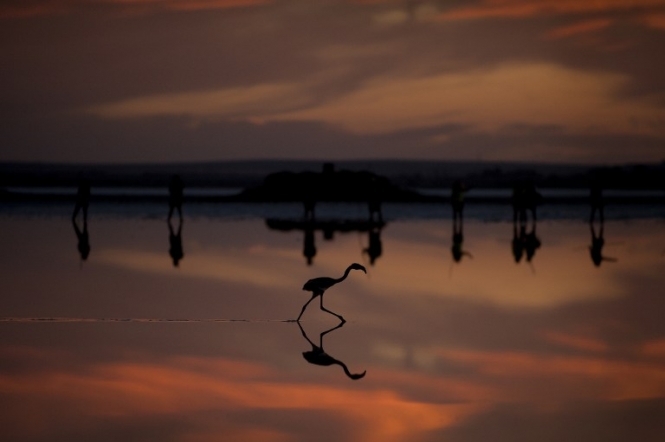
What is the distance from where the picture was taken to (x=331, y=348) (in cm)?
1489

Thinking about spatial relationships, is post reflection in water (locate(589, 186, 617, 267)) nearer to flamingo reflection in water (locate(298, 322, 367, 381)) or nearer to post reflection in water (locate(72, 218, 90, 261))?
post reflection in water (locate(72, 218, 90, 261))

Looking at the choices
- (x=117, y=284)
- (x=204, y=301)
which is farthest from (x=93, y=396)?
(x=117, y=284)

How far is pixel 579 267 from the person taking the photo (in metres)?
25.6

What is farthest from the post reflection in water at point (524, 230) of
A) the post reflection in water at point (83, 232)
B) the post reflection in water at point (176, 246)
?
the post reflection in water at point (83, 232)

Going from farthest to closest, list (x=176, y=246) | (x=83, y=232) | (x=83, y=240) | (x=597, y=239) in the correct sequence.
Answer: (x=83, y=232) → (x=597, y=239) → (x=83, y=240) → (x=176, y=246)

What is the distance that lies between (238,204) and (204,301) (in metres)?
41.2

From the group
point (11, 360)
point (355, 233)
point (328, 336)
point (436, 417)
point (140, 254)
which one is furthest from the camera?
point (355, 233)

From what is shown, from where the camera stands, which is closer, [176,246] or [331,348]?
[331,348]

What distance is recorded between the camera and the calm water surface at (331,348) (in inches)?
436

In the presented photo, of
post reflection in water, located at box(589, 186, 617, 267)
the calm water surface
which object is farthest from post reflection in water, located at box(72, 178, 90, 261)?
post reflection in water, located at box(589, 186, 617, 267)

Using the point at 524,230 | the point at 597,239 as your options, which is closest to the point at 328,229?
the point at 524,230

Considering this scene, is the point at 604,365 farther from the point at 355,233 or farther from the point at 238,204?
the point at 238,204

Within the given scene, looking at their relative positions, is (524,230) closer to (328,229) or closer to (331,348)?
(328,229)

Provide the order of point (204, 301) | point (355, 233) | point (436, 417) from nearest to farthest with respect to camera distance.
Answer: point (436, 417) < point (204, 301) < point (355, 233)
